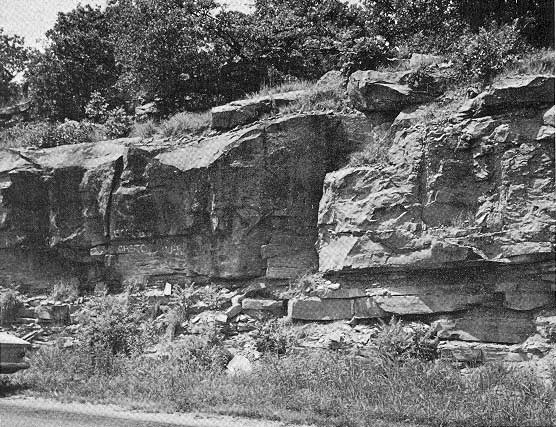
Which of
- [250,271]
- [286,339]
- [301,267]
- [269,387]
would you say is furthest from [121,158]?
[269,387]

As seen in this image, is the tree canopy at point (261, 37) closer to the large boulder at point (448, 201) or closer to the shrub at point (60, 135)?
the shrub at point (60, 135)

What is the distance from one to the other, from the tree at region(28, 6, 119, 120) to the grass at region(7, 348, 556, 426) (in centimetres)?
1111

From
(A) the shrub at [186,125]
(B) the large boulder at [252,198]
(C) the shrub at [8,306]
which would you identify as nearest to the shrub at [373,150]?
(B) the large boulder at [252,198]

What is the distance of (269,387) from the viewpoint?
30.0 ft

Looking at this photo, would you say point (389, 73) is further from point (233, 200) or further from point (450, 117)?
point (233, 200)

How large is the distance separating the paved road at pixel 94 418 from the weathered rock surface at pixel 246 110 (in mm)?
6683

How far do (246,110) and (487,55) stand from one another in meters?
5.02

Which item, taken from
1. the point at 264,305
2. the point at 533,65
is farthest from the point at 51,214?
the point at 533,65

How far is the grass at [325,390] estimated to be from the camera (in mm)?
7898

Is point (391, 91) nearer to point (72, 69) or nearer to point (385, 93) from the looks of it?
point (385, 93)

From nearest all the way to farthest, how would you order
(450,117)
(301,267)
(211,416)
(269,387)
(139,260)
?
1. (211,416)
2. (269,387)
3. (450,117)
4. (301,267)
5. (139,260)

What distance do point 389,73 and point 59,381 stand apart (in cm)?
838

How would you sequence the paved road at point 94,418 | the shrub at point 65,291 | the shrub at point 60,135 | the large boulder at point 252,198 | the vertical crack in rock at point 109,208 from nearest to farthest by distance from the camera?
the paved road at point 94,418 → the large boulder at point 252,198 → the vertical crack in rock at point 109,208 → the shrub at point 65,291 → the shrub at point 60,135

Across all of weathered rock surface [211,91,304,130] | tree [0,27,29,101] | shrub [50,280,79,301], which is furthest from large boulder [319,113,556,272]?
tree [0,27,29,101]
